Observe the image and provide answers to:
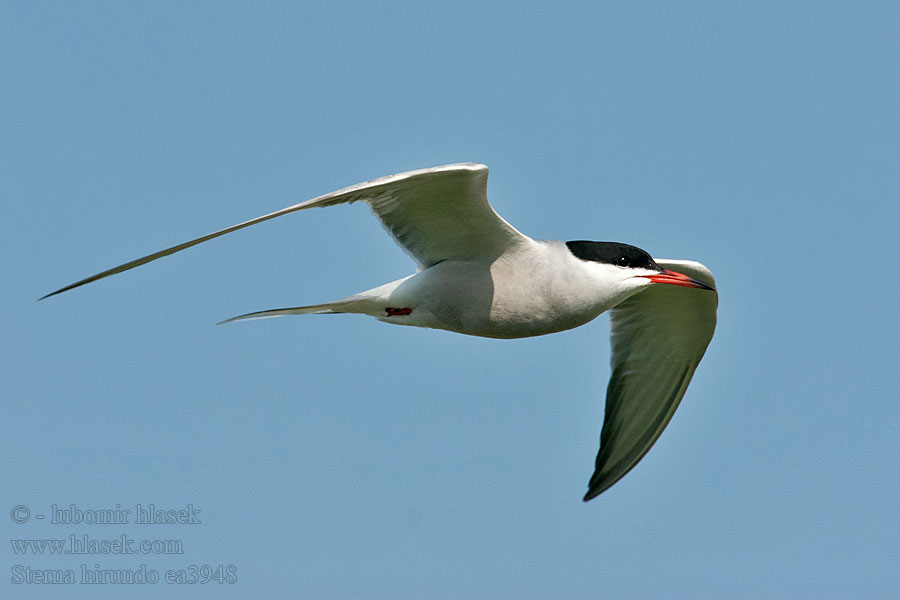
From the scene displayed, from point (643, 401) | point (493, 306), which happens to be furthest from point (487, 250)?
point (643, 401)

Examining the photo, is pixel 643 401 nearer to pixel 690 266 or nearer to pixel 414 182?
pixel 690 266

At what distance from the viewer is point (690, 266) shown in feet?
27.5

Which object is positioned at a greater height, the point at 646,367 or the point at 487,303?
the point at 487,303

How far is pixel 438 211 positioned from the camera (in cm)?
714

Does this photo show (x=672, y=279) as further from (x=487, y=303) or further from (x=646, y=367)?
(x=646, y=367)

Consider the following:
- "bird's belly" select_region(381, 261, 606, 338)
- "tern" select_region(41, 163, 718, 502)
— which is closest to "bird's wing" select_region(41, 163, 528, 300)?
"tern" select_region(41, 163, 718, 502)

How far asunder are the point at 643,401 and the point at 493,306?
262 centimetres

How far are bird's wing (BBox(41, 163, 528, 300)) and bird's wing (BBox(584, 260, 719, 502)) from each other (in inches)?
90.8

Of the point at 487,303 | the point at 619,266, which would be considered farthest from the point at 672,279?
the point at 487,303

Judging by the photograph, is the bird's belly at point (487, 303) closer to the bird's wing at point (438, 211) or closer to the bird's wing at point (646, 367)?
the bird's wing at point (438, 211)

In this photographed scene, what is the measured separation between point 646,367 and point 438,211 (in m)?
3.15

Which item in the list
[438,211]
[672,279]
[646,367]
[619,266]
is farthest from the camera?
[646,367]

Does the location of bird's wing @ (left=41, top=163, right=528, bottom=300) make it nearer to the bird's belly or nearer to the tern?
the tern

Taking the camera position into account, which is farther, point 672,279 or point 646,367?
point 646,367
